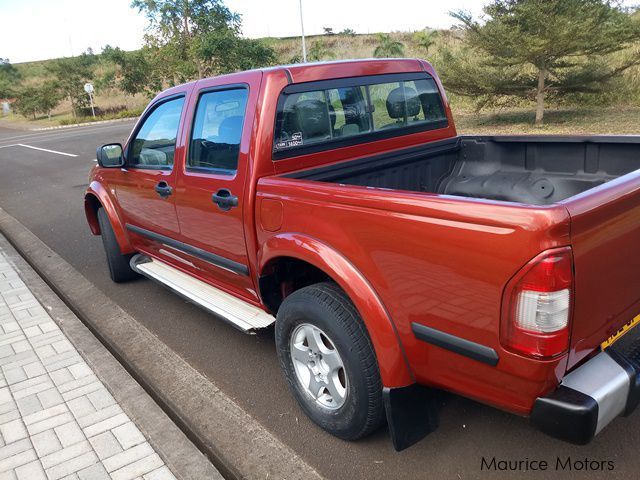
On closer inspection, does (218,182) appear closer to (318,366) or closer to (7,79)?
(318,366)

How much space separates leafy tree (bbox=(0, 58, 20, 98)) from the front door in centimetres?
6037

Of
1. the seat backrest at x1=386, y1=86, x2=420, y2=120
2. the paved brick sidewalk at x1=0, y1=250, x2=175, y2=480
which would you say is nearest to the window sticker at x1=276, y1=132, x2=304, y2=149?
the seat backrest at x1=386, y1=86, x2=420, y2=120

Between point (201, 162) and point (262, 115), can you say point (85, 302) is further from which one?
point (262, 115)

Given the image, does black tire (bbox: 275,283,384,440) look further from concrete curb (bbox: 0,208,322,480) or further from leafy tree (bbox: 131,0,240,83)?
leafy tree (bbox: 131,0,240,83)

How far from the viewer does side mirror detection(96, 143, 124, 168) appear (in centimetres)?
429

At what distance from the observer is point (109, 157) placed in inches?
172

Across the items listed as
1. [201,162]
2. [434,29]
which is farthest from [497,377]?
[434,29]

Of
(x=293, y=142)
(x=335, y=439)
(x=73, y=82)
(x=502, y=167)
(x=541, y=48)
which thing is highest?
(x=73, y=82)

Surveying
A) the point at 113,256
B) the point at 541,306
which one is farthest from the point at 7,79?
the point at 541,306

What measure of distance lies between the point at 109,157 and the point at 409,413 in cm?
334

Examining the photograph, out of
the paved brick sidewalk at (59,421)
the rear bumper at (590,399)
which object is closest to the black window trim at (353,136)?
the paved brick sidewalk at (59,421)

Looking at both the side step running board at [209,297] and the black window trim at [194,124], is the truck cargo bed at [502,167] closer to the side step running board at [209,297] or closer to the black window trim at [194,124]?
the black window trim at [194,124]

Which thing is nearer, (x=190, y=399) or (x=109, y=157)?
Answer: (x=190, y=399)

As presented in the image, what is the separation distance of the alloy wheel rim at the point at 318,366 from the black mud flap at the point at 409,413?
0.29 m
